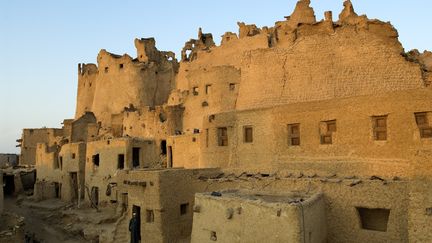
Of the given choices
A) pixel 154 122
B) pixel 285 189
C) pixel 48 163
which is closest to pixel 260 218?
pixel 285 189

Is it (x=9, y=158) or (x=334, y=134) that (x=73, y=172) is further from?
(x=9, y=158)

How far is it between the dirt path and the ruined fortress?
8.79 feet

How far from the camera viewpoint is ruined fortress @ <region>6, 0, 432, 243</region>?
12.7 metres

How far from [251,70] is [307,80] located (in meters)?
3.68

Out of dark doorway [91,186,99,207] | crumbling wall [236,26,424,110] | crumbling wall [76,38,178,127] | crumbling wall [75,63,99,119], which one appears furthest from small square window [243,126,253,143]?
crumbling wall [75,63,99,119]

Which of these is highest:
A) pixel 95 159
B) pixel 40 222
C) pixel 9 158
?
pixel 95 159

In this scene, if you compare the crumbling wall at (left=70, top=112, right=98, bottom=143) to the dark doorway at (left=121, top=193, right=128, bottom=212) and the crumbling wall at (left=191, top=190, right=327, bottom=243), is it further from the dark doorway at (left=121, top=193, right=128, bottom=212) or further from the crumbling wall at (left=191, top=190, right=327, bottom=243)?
the crumbling wall at (left=191, top=190, right=327, bottom=243)

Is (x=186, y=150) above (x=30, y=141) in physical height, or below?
below

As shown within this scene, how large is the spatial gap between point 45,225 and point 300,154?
20114mm

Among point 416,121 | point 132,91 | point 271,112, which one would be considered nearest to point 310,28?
point 271,112

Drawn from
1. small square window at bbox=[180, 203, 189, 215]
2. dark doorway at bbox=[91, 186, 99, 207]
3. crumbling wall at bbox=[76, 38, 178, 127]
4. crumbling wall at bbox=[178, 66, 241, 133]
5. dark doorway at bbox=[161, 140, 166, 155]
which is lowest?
dark doorway at bbox=[91, 186, 99, 207]

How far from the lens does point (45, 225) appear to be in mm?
28125

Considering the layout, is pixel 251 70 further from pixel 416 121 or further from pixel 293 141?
pixel 416 121

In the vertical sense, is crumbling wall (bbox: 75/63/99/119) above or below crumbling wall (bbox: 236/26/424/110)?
above
